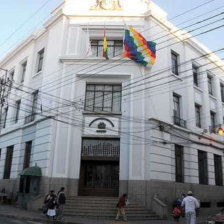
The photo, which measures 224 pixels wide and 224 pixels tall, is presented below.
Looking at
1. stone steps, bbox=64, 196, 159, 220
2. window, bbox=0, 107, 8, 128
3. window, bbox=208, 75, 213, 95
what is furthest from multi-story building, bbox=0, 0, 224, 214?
window, bbox=0, 107, 8, 128

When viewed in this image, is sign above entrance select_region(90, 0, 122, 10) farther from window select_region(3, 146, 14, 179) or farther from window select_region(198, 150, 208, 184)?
window select_region(3, 146, 14, 179)

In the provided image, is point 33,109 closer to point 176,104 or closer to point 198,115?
point 176,104

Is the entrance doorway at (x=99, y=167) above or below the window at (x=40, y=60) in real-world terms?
below

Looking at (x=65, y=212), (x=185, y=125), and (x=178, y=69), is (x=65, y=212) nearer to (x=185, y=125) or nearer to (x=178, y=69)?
(x=185, y=125)

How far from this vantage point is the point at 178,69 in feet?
82.2

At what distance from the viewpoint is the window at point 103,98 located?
21.5 metres

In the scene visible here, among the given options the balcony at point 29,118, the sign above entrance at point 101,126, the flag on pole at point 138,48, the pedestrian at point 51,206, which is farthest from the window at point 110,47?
the pedestrian at point 51,206

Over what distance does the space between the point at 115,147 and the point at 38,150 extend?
18.1ft

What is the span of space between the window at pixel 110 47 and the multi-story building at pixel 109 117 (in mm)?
78

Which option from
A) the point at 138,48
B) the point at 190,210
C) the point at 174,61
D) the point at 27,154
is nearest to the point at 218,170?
the point at 174,61

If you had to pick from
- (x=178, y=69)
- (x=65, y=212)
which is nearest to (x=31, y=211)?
(x=65, y=212)

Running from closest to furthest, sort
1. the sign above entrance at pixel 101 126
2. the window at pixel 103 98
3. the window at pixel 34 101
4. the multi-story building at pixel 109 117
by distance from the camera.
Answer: the multi-story building at pixel 109 117, the sign above entrance at pixel 101 126, the window at pixel 103 98, the window at pixel 34 101

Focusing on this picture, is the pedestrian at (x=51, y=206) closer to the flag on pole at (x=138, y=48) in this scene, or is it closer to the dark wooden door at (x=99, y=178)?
the dark wooden door at (x=99, y=178)

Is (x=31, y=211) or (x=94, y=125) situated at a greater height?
(x=94, y=125)
